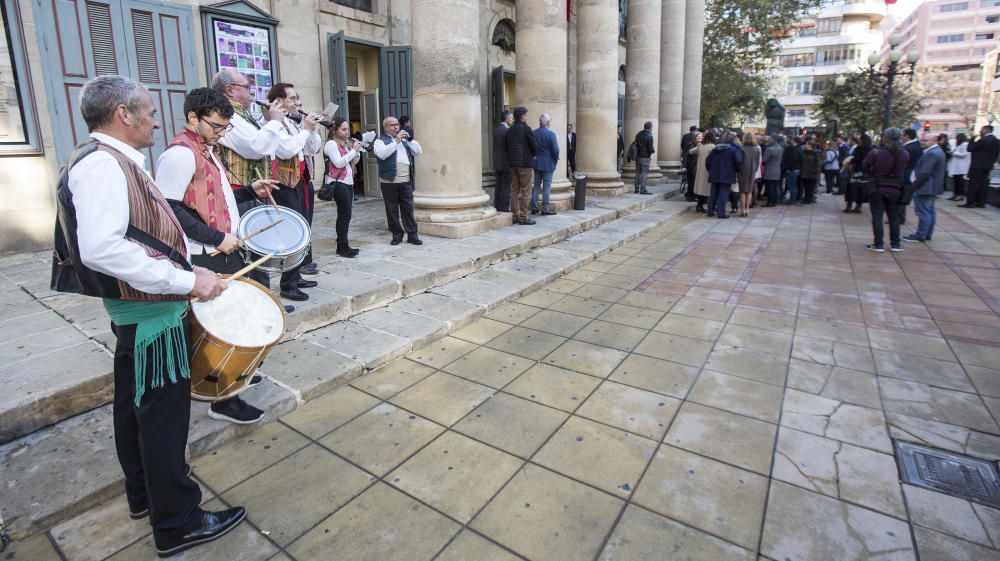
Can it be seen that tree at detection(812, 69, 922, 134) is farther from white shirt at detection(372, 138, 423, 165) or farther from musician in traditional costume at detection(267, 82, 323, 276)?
musician in traditional costume at detection(267, 82, 323, 276)

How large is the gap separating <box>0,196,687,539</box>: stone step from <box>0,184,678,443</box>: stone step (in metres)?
0.11

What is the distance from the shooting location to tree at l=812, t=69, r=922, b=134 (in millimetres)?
20094

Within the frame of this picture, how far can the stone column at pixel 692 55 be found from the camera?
1809 cm

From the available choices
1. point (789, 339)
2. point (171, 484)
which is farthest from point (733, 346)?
point (171, 484)

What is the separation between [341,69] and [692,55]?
13.6 metres

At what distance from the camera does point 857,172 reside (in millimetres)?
12508

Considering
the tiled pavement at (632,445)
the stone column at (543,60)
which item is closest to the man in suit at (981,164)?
the tiled pavement at (632,445)

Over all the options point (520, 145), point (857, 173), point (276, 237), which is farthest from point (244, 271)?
point (857, 173)

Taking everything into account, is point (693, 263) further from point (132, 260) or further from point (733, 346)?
point (132, 260)

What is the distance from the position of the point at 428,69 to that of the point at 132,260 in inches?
249

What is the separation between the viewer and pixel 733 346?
14.9 ft

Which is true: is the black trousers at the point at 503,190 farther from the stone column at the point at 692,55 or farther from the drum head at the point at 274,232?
the stone column at the point at 692,55

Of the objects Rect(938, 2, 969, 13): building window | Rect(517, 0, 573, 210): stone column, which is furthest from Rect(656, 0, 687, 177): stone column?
Rect(938, 2, 969, 13): building window

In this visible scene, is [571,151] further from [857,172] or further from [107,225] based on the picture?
[107,225]
